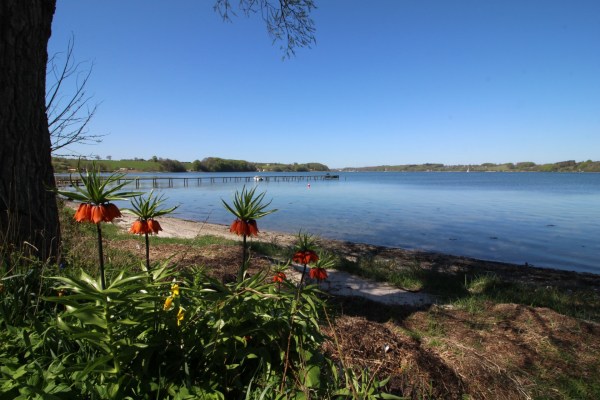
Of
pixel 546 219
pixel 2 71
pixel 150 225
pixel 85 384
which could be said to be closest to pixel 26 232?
pixel 2 71

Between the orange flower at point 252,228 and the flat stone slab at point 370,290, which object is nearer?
the orange flower at point 252,228

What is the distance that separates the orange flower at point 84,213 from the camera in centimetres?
188

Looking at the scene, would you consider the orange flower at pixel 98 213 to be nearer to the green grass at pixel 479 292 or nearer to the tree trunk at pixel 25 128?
the tree trunk at pixel 25 128

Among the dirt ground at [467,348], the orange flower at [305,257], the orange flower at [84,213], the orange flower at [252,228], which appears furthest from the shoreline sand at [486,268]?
the orange flower at [84,213]

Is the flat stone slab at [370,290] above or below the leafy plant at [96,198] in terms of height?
below

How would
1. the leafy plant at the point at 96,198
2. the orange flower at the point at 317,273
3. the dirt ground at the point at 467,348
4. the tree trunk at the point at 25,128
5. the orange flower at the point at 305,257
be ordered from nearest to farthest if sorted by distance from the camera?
the leafy plant at the point at 96,198
the dirt ground at the point at 467,348
the orange flower at the point at 305,257
the tree trunk at the point at 25,128
the orange flower at the point at 317,273

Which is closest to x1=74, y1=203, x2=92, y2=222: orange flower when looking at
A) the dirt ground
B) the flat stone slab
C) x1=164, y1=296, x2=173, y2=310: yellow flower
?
the dirt ground

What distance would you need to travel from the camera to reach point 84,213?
1896 mm

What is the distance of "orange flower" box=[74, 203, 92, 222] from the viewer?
188 cm

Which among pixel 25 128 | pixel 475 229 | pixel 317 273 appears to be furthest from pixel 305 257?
pixel 475 229

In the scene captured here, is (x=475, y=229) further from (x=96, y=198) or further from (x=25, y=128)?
(x=96, y=198)

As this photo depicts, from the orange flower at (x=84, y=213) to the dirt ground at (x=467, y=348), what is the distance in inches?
19.9

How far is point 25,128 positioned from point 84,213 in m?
2.65

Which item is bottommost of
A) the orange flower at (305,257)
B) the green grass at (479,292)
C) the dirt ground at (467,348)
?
the green grass at (479,292)
